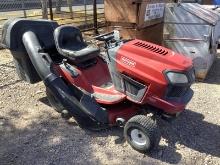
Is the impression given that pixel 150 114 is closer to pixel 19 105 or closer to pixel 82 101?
pixel 82 101

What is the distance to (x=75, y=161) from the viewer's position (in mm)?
4039

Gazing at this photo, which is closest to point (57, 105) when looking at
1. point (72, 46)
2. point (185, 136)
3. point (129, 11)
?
point (72, 46)

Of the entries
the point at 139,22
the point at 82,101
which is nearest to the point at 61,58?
the point at 82,101

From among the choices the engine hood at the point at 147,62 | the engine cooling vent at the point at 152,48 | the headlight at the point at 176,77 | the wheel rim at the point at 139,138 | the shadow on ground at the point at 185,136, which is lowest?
the shadow on ground at the point at 185,136

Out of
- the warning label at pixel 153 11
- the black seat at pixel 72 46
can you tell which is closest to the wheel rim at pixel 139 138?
Result: the black seat at pixel 72 46

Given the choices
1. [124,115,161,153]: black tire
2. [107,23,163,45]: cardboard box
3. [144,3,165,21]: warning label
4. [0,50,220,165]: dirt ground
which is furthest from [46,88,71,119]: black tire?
[144,3,165,21]: warning label

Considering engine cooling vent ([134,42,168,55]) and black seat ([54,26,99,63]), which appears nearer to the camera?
engine cooling vent ([134,42,168,55])

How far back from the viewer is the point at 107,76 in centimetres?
503

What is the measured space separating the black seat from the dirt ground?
981 millimetres

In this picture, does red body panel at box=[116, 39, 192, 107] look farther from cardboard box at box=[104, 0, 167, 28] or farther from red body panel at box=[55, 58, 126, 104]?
cardboard box at box=[104, 0, 167, 28]

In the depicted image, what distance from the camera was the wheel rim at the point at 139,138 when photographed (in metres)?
4.13

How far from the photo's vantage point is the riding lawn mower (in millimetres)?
4039

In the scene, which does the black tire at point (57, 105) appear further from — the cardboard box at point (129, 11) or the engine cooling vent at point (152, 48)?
the cardboard box at point (129, 11)

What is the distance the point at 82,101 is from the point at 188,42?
3.28 m
